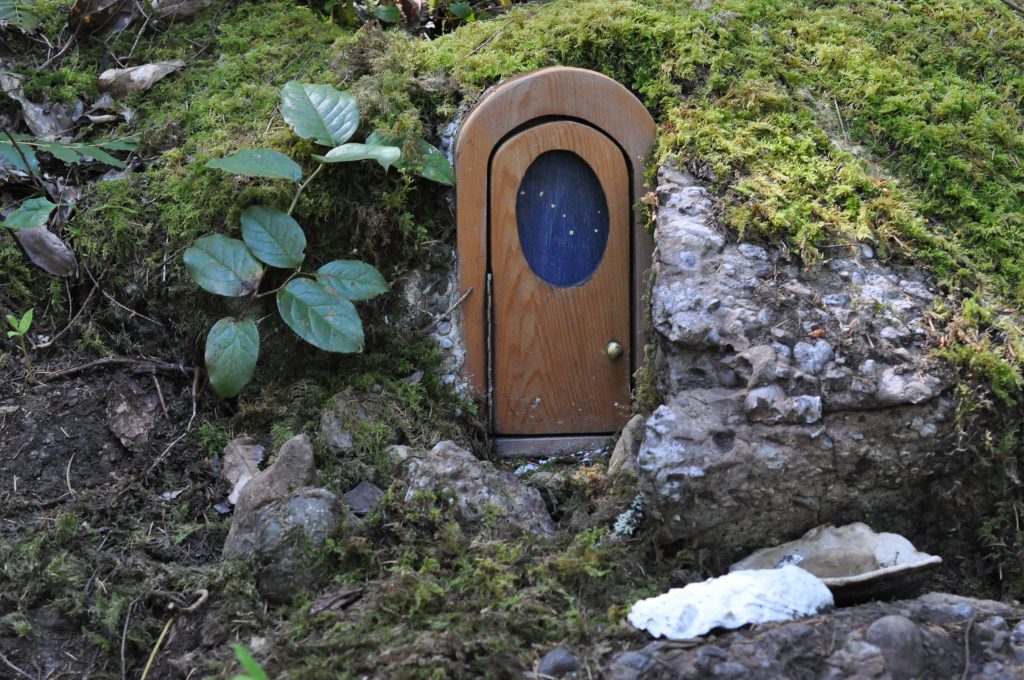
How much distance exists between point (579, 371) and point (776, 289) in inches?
34.1

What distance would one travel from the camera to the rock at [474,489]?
2.88 meters

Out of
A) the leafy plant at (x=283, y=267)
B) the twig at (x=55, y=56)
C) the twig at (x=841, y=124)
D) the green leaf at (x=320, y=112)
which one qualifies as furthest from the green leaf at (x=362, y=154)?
the twig at (x=55, y=56)

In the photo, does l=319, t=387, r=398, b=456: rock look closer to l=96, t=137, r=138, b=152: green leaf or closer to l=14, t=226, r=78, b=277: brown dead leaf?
l=14, t=226, r=78, b=277: brown dead leaf

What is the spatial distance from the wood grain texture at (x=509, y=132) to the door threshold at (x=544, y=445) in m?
0.23

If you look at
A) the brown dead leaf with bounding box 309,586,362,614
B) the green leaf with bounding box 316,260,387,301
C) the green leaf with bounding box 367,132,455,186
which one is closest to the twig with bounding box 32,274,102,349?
the green leaf with bounding box 316,260,387,301

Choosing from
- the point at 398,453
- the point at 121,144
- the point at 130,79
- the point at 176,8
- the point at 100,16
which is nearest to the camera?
the point at 398,453

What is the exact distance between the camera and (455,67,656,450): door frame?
11.6 ft

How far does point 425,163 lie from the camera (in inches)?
137

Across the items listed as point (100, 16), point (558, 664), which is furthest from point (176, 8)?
point (558, 664)

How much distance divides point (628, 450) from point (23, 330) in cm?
217

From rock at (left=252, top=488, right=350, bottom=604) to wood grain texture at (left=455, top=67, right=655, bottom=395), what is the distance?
1.01 m

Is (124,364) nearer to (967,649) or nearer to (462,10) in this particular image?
(462,10)

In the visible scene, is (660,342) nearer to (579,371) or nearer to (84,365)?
(579,371)

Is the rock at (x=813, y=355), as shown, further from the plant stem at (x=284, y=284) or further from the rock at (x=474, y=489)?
the plant stem at (x=284, y=284)
